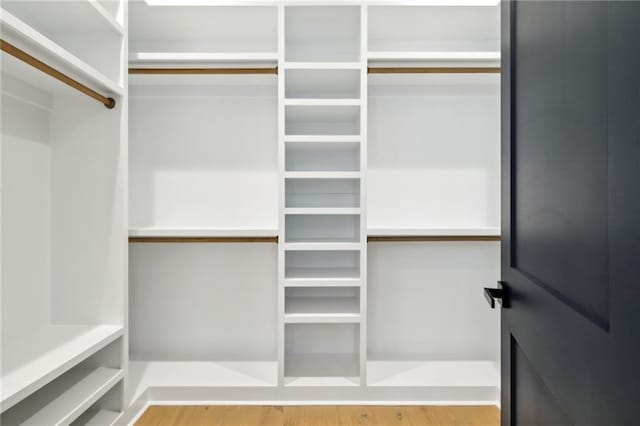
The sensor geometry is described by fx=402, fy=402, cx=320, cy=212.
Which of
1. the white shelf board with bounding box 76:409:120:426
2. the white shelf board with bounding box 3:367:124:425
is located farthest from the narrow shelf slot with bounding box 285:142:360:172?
the white shelf board with bounding box 76:409:120:426

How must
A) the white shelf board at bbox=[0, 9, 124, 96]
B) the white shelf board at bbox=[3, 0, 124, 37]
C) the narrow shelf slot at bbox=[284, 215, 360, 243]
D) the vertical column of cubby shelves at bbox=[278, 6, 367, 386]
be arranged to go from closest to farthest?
the white shelf board at bbox=[0, 9, 124, 96] → the white shelf board at bbox=[3, 0, 124, 37] → the vertical column of cubby shelves at bbox=[278, 6, 367, 386] → the narrow shelf slot at bbox=[284, 215, 360, 243]

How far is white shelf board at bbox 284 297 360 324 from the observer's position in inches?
70.1

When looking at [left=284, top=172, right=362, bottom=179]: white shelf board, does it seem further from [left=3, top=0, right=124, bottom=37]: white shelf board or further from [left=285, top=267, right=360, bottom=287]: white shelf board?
[left=3, top=0, right=124, bottom=37]: white shelf board

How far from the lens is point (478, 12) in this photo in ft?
6.77

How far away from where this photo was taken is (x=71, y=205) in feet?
5.39

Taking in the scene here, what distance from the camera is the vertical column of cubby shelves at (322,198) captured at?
1.78 metres

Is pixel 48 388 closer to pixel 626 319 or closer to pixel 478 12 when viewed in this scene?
pixel 626 319

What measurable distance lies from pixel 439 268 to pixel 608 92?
175 centimetres

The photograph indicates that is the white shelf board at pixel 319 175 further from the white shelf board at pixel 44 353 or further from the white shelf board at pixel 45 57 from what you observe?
the white shelf board at pixel 44 353

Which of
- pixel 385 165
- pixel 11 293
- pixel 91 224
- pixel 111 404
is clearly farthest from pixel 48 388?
pixel 385 165

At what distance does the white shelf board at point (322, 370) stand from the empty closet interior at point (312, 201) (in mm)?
12

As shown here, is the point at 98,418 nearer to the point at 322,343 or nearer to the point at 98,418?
the point at 98,418

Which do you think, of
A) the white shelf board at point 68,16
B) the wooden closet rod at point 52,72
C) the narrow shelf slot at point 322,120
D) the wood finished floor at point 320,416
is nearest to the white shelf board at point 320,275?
the wood finished floor at point 320,416

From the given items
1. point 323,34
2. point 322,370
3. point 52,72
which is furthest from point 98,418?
point 323,34
